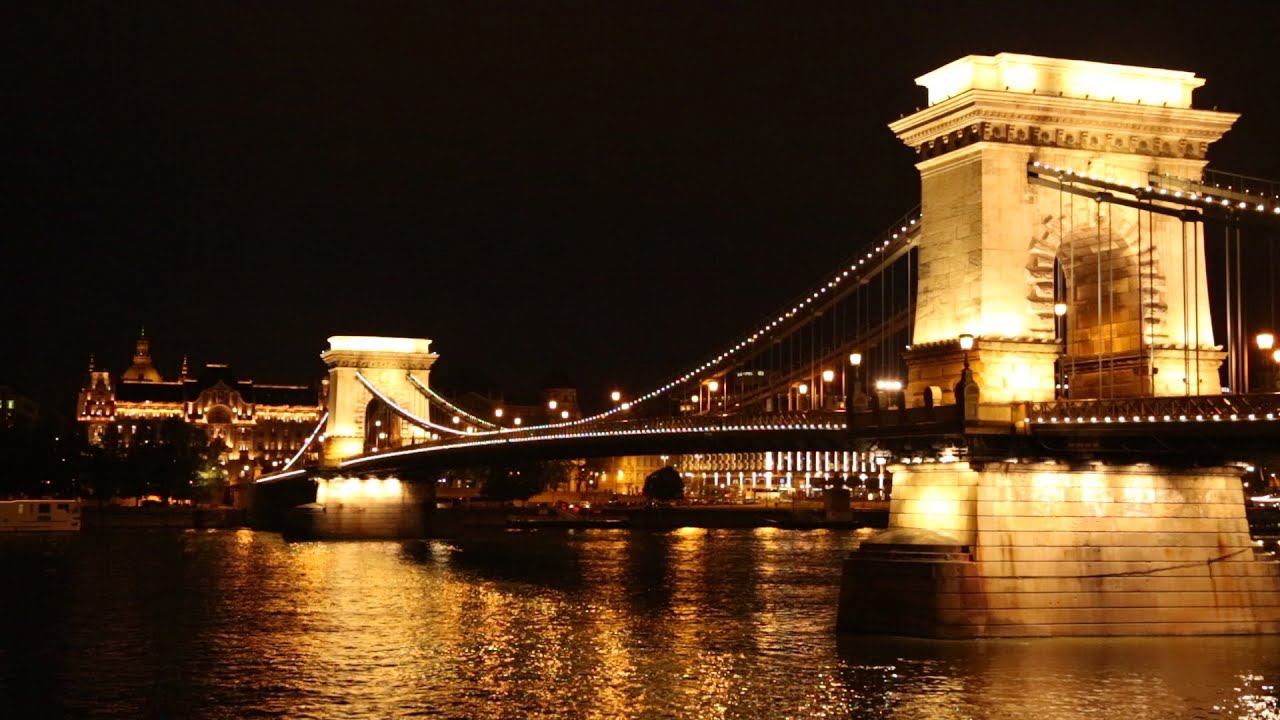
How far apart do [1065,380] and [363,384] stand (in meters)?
67.6

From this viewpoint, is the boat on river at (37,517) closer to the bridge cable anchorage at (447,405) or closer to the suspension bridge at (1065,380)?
the bridge cable anchorage at (447,405)

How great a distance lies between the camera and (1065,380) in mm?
35500

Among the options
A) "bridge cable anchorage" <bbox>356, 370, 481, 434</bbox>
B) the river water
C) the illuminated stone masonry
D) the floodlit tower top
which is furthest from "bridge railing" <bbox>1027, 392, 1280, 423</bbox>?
"bridge cable anchorage" <bbox>356, 370, 481, 434</bbox>

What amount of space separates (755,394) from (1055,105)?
2043cm

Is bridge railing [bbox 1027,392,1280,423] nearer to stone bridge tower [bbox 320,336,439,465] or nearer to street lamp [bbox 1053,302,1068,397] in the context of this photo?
street lamp [bbox 1053,302,1068,397]

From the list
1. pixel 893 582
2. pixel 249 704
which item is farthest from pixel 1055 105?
pixel 249 704

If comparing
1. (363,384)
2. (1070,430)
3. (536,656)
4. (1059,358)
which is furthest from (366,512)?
(1070,430)

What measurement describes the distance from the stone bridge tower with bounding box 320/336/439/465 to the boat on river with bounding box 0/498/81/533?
14383 millimetres

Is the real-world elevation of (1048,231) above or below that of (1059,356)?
above

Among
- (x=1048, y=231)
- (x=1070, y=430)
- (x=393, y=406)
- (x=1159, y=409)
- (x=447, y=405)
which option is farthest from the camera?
(x=393, y=406)

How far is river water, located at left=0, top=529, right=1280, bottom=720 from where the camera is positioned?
27.8 metres

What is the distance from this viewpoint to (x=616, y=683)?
30281mm

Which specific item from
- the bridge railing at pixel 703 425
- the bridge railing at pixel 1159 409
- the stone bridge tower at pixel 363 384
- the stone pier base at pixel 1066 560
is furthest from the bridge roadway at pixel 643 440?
the stone bridge tower at pixel 363 384

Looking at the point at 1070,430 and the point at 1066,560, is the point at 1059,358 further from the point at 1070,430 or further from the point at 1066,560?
the point at 1066,560
